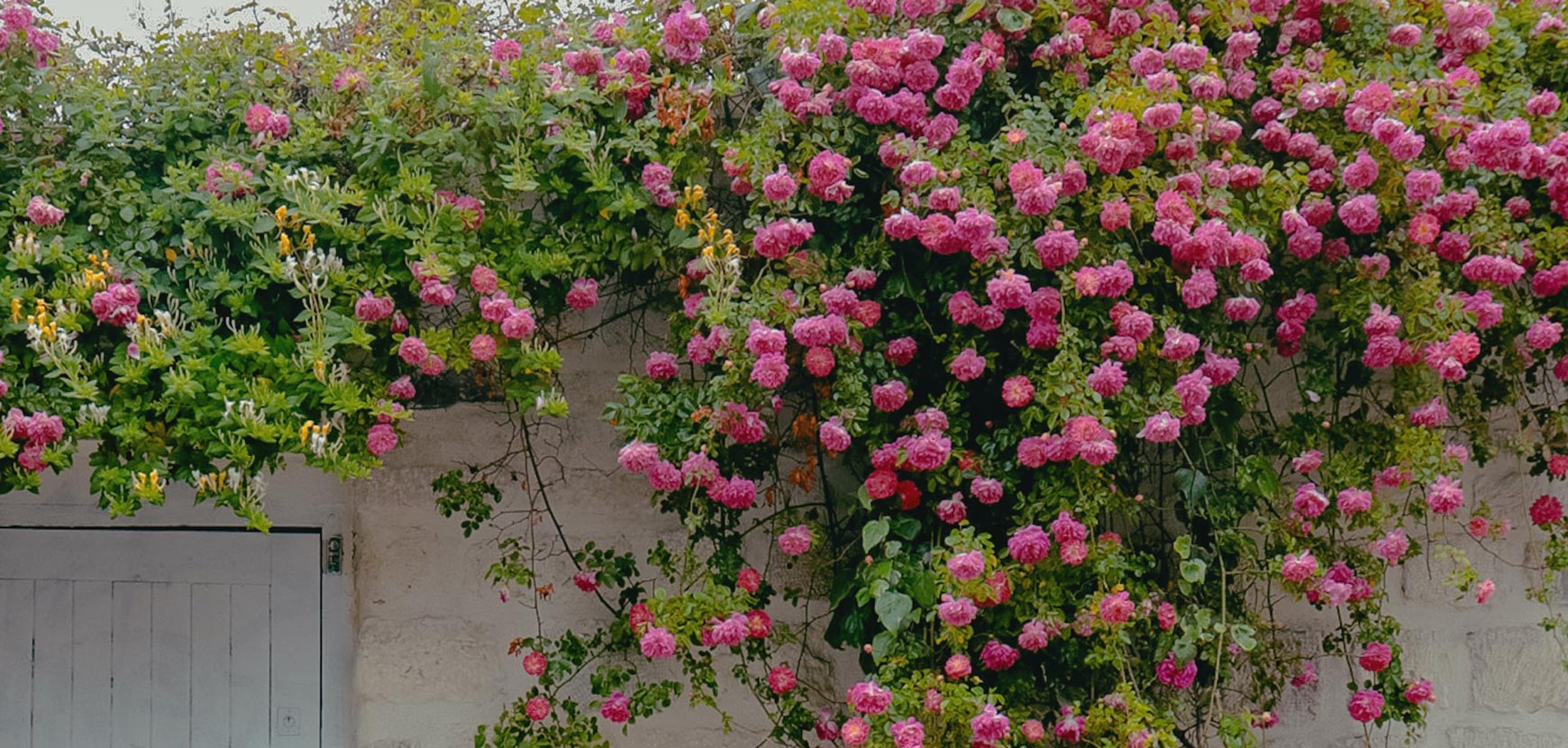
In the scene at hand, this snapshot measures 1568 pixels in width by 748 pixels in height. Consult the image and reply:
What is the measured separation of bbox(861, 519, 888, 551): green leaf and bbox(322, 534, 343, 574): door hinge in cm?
130

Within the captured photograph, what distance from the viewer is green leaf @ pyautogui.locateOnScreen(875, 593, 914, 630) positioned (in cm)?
233

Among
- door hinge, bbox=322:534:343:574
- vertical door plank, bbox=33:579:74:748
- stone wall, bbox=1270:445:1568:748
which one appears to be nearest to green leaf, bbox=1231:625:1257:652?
stone wall, bbox=1270:445:1568:748

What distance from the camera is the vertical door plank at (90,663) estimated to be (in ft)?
10.1

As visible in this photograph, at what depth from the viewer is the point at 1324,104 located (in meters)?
2.50

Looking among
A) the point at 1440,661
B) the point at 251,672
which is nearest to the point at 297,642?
the point at 251,672

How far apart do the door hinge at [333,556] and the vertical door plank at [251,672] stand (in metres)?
0.16

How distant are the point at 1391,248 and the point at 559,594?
6.02 feet

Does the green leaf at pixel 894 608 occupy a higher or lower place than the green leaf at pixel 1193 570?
lower

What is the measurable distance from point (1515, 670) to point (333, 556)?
264 cm

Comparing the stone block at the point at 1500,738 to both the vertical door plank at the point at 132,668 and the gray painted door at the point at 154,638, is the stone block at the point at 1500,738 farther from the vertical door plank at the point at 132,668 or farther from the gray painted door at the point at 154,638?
the vertical door plank at the point at 132,668

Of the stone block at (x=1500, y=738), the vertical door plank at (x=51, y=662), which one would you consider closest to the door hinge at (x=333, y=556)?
the vertical door plank at (x=51, y=662)

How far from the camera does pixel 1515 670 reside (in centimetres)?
285

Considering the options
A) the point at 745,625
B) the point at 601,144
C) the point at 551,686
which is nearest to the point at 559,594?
the point at 551,686

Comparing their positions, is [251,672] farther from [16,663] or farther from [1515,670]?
[1515,670]
